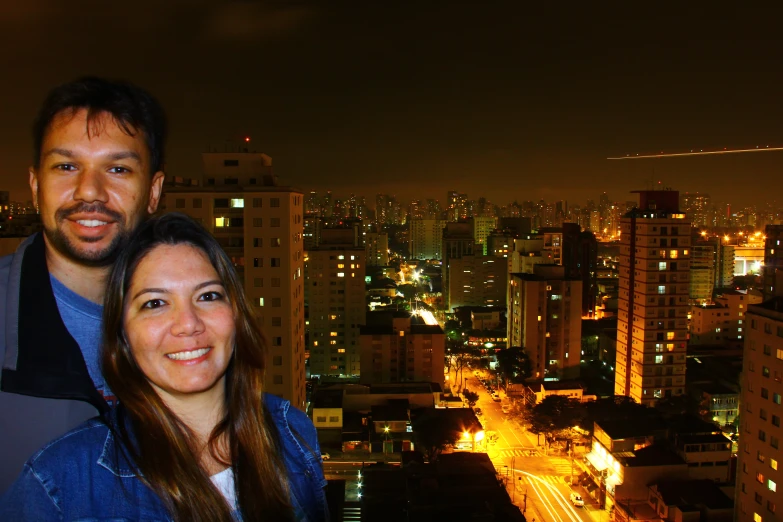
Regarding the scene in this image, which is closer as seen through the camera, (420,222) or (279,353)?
(279,353)

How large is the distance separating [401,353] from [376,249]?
2499 centimetres

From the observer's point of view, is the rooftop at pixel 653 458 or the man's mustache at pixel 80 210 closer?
the man's mustache at pixel 80 210

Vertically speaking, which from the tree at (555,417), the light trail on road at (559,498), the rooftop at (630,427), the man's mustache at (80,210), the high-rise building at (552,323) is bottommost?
the light trail on road at (559,498)

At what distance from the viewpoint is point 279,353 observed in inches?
303

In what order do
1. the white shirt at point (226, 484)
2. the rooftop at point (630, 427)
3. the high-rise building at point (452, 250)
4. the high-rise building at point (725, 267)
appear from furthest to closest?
1. the high-rise building at point (725, 267)
2. the high-rise building at point (452, 250)
3. the rooftop at point (630, 427)
4. the white shirt at point (226, 484)

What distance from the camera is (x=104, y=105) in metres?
1.14

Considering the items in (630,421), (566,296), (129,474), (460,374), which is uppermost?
(129,474)

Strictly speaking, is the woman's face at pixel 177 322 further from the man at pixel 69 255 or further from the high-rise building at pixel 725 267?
the high-rise building at pixel 725 267

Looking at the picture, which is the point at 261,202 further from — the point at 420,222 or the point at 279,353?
the point at 420,222

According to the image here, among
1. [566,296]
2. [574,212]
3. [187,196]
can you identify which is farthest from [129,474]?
[574,212]

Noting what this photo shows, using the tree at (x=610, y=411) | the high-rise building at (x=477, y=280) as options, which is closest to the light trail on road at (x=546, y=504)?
the tree at (x=610, y=411)

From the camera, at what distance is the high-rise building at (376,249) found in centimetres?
3878

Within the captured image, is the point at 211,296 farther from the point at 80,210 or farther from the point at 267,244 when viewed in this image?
the point at 267,244

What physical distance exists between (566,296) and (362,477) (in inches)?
424
